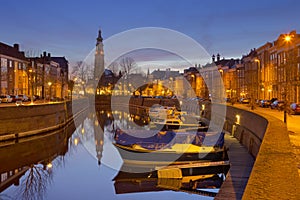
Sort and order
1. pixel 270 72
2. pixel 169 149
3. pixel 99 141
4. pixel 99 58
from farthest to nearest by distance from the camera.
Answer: pixel 99 58, pixel 270 72, pixel 99 141, pixel 169 149

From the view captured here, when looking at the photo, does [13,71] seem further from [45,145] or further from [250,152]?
[250,152]

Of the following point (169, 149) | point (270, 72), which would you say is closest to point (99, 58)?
Result: point (270, 72)

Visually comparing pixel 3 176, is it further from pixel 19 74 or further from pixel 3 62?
pixel 19 74

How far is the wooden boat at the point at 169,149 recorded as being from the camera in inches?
945

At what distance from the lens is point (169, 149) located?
80.6 ft

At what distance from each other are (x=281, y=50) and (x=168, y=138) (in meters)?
46.3

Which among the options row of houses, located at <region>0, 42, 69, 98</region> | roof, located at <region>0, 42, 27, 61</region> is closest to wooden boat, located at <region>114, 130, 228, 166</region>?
row of houses, located at <region>0, 42, 69, 98</region>

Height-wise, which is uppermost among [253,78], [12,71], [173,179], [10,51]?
[10,51]

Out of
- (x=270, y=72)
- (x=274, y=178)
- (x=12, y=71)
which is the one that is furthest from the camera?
(x=12, y=71)

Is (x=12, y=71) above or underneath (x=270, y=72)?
above

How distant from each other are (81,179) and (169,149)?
606cm

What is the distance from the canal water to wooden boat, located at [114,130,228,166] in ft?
3.26

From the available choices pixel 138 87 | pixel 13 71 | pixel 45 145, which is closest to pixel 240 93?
pixel 138 87

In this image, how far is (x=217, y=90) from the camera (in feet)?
408
